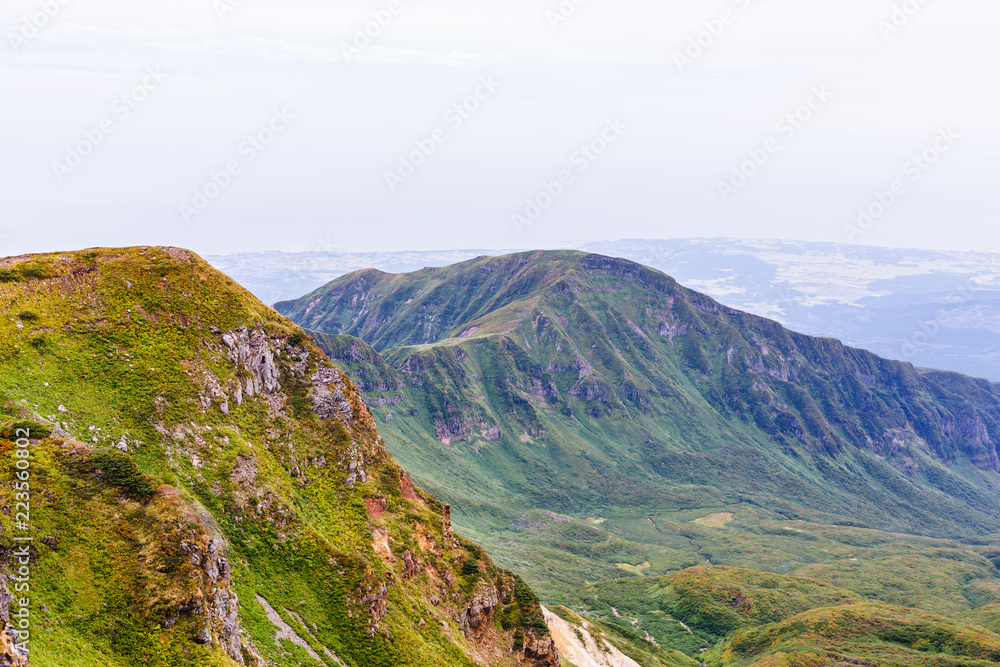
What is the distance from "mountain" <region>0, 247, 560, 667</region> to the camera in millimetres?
52781

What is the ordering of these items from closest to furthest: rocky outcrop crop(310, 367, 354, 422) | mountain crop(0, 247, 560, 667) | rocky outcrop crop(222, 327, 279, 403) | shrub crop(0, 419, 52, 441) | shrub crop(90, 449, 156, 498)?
mountain crop(0, 247, 560, 667) → shrub crop(0, 419, 52, 441) → shrub crop(90, 449, 156, 498) → rocky outcrop crop(222, 327, 279, 403) → rocky outcrop crop(310, 367, 354, 422)

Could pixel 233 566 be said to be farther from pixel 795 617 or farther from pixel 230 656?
pixel 795 617

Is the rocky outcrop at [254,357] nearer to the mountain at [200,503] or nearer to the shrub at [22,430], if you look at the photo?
the mountain at [200,503]

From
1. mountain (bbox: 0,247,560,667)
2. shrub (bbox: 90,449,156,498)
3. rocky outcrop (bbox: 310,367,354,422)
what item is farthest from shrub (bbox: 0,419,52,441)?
rocky outcrop (bbox: 310,367,354,422)

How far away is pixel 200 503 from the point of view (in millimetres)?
70938

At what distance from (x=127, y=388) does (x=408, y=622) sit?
47.9m

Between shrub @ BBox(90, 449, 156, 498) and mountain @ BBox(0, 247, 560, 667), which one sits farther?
shrub @ BBox(90, 449, 156, 498)

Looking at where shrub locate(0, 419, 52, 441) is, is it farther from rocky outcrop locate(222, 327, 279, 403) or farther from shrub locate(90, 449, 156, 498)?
rocky outcrop locate(222, 327, 279, 403)

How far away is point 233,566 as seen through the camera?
69.6m

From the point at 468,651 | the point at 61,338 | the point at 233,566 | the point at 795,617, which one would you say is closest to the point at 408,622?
the point at 468,651

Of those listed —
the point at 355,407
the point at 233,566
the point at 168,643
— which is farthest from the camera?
the point at 355,407

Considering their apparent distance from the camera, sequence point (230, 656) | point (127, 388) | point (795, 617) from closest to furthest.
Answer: point (230, 656), point (127, 388), point (795, 617)

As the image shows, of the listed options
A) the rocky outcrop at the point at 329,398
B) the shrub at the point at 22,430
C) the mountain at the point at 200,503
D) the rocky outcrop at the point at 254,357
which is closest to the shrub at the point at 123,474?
the mountain at the point at 200,503

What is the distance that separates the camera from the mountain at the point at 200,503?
52781 mm
